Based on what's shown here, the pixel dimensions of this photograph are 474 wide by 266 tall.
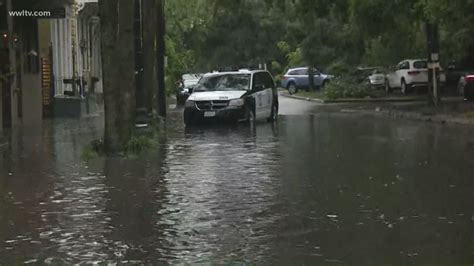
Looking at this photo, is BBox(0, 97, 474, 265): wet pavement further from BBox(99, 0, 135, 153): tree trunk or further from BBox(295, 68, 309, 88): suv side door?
BBox(295, 68, 309, 88): suv side door

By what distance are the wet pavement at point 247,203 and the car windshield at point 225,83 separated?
680 centimetres

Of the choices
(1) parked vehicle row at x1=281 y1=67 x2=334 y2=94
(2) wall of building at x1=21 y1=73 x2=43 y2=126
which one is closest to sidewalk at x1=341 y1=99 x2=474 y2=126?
(2) wall of building at x1=21 y1=73 x2=43 y2=126

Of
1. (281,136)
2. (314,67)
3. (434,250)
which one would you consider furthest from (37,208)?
(314,67)

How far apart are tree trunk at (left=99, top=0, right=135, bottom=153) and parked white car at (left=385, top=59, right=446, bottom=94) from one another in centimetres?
2617

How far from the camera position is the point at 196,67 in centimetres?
7950

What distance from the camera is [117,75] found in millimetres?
15336

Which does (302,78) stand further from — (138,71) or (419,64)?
(138,71)

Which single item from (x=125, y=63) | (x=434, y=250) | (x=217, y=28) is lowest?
(x=434, y=250)

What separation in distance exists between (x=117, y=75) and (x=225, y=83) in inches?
392

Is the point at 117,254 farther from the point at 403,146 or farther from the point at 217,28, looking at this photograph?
the point at 217,28

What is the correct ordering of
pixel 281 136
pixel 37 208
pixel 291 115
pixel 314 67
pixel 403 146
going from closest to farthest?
pixel 37 208, pixel 403 146, pixel 281 136, pixel 291 115, pixel 314 67

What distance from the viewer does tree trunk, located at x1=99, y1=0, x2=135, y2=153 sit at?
1512 cm

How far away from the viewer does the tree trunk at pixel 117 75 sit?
15125 mm

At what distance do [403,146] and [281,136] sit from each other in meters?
3.92
